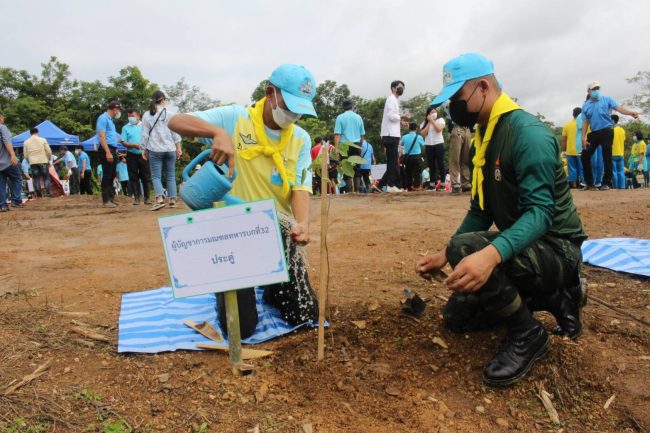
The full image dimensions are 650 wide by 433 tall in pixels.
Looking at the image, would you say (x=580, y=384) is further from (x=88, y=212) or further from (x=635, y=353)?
(x=88, y=212)

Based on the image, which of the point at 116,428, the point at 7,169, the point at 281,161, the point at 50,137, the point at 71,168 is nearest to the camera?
the point at 116,428

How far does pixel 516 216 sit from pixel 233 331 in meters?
1.39

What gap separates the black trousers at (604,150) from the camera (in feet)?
25.5

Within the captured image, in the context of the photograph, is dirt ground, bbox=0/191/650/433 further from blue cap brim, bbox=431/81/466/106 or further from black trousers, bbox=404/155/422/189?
black trousers, bbox=404/155/422/189

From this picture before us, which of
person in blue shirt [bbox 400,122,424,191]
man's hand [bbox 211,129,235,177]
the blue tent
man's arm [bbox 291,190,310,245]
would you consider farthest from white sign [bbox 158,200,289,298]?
the blue tent

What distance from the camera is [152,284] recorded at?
3662 mm

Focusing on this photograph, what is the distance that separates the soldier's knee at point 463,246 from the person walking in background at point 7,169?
811 centimetres

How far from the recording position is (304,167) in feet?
9.16

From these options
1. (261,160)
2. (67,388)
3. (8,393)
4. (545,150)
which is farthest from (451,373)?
(8,393)

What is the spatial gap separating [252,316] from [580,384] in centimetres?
165

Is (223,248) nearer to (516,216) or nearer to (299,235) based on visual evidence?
(299,235)

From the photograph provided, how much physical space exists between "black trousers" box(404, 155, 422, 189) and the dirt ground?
251 inches


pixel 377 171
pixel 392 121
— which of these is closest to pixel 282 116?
pixel 392 121

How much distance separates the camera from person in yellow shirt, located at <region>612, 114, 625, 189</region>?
29.6 ft
